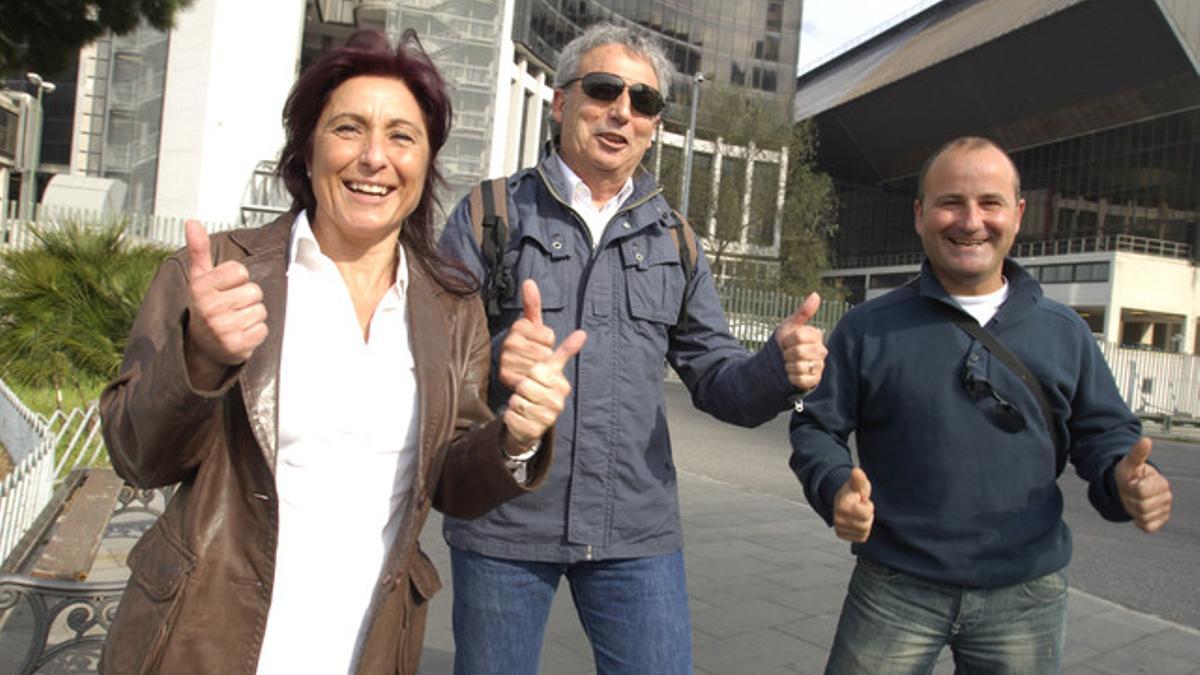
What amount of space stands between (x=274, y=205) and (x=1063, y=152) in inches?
1788

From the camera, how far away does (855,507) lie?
2195 mm

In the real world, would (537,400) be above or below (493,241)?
below

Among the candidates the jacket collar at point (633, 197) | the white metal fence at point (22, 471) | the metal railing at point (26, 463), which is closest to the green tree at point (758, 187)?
the metal railing at point (26, 463)

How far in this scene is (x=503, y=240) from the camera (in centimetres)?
235

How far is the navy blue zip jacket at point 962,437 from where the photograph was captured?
2.38m


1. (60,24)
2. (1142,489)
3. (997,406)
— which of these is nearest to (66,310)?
(60,24)

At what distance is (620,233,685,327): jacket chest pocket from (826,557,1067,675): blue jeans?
93 cm

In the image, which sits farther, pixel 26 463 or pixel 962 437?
pixel 26 463

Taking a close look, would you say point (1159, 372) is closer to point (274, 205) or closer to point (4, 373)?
point (274, 205)

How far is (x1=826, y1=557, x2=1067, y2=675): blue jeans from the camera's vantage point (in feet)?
7.81

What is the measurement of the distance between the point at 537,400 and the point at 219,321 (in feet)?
1.92

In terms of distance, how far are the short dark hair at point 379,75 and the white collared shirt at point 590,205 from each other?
1.35 feet

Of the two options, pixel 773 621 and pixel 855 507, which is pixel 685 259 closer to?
pixel 855 507

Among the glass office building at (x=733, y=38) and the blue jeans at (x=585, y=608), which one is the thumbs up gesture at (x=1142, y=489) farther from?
the glass office building at (x=733, y=38)
